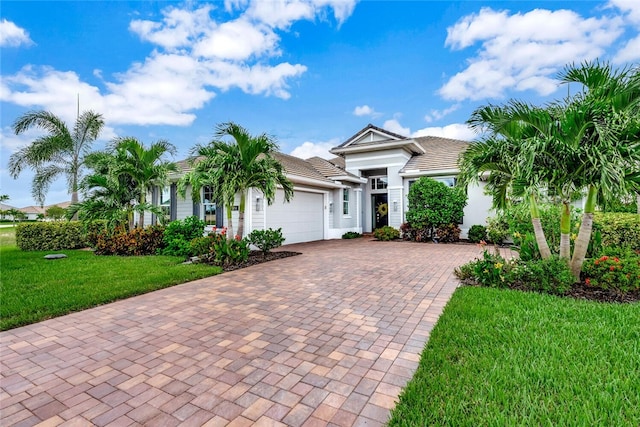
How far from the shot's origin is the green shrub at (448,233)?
45.2ft

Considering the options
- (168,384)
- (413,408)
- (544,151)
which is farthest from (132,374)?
(544,151)

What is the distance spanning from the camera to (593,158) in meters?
4.88

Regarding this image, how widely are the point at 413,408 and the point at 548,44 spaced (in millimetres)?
11787

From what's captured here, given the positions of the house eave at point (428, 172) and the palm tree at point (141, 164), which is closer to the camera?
the palm tree at point (141, 164)

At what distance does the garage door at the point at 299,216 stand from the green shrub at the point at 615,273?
967cm

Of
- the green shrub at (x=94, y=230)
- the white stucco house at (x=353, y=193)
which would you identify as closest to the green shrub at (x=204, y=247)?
the white stucco house at (x=353, y=193)

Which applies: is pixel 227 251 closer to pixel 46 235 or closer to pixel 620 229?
pixel 46 235

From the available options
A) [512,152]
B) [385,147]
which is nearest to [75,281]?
[512,152]

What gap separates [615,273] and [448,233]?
8463mm

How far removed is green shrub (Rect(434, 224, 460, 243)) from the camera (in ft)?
45.2

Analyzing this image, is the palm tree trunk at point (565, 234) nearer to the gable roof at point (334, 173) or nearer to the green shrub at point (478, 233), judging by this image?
the green shrub at point (478, 233)

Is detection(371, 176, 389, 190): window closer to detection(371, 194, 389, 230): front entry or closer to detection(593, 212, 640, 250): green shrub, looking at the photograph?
detection(371, 194, 389, 230): front entry

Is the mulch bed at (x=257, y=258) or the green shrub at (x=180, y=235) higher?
the green shrub at (x=180, y=235)

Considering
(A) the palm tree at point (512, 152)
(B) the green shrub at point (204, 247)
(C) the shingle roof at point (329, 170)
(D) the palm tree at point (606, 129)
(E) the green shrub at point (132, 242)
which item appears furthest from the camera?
(C) the shingle roof at point (329, 170)
